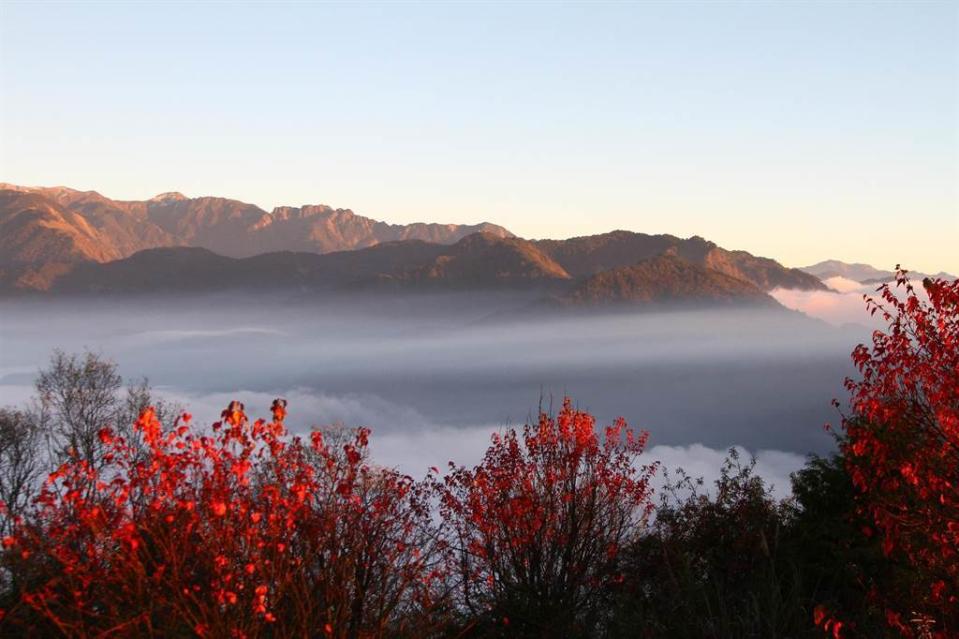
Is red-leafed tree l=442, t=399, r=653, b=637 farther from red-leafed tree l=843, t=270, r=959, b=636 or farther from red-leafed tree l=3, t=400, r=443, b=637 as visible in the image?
red-leafed tree l=3, t=400, r=443, b=637

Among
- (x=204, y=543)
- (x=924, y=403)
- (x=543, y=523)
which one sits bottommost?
(x=543, y=523)

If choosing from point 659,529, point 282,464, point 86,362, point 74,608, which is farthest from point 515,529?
point 86,362

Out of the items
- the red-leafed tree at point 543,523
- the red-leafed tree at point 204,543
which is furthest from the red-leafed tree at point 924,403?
the red-leafed tree at point 204,543

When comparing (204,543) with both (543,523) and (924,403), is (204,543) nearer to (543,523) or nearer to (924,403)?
(543,523)

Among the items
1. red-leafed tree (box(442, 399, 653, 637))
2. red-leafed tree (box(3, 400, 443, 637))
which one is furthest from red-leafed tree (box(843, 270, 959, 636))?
red-leafed tree (box(3, 400, 443, 637))

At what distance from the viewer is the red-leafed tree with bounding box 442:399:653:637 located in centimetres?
2638

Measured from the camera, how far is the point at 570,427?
29656 mm

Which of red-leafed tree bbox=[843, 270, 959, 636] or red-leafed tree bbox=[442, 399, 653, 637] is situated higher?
red-leafed tree bbox=[843, 270, 959, 636]

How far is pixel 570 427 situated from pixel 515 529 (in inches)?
156

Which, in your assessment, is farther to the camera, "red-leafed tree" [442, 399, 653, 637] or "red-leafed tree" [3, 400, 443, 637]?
"red-leafed tree" [442, 399, 653, 637]

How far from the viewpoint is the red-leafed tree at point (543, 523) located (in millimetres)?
26375

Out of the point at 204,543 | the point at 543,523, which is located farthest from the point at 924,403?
the point at 204,543

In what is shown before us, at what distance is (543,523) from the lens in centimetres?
2725

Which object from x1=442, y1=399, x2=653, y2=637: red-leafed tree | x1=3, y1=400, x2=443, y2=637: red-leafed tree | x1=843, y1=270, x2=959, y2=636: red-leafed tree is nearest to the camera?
x1=3, y1=400, x2=443, y2=637: red-leafed tree
